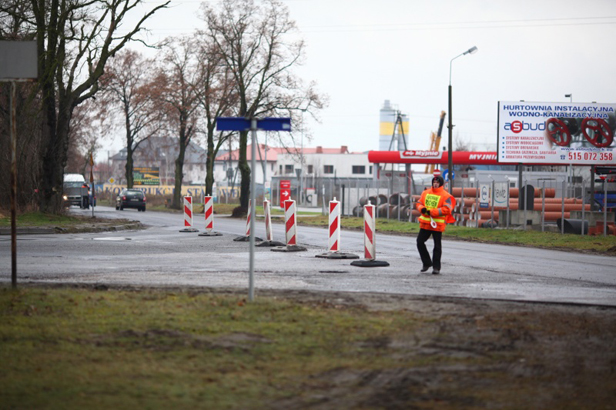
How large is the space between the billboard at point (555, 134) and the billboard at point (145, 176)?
225ft

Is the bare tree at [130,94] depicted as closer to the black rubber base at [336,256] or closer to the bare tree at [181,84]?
the bare tree at [181,84]

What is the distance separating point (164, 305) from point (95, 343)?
6.42 ft

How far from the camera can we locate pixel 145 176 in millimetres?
100625

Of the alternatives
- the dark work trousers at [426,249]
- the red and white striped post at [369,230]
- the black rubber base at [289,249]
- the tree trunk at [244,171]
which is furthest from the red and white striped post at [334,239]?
the tree trunk at [244,171]

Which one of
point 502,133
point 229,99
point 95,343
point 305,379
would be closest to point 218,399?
point 305,379

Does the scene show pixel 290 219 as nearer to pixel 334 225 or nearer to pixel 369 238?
pixel 334 225

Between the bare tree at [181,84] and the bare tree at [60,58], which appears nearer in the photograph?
the bare tree at [60,58]

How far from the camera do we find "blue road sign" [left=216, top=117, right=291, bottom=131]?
9539 mm

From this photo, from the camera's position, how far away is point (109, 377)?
6082 mm

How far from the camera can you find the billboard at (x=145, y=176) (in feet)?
329

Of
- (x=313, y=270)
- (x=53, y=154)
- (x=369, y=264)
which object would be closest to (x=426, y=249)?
(x=369, y=264)

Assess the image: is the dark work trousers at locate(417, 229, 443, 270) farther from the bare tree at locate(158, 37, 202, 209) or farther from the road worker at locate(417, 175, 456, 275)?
the bare tree at locate(158, 37, 202, 209)

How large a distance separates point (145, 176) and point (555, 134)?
70393 millimetres

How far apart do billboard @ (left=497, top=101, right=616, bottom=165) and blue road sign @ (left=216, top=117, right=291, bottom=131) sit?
2898cm
